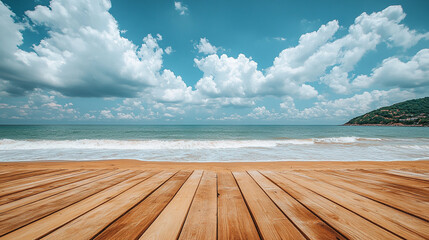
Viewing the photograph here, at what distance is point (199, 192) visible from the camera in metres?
2.20

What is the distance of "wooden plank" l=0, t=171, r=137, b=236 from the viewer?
4.55ft

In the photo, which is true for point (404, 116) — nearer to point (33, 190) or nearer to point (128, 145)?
point (128, 145)

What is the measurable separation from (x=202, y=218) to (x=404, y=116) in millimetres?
124355

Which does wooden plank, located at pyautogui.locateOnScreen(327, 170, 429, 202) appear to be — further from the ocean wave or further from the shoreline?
the ocean wave

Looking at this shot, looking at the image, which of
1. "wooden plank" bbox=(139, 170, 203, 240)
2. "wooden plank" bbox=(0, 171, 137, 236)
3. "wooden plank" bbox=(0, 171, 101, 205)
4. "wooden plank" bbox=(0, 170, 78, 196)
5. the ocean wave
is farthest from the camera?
the ocean wave

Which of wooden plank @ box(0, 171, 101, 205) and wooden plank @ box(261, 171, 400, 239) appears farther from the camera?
wooden plank @ box(0, 171, 101, 205)

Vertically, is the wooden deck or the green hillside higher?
the green hillside

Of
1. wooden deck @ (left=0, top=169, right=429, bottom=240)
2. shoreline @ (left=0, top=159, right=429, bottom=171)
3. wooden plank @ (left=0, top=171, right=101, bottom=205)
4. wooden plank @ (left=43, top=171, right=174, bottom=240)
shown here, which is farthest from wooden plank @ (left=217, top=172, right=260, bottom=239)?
shoreline @ (left=0, top=159, right=429, bottom=171)

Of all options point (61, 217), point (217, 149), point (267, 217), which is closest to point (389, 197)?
point (267, 217)

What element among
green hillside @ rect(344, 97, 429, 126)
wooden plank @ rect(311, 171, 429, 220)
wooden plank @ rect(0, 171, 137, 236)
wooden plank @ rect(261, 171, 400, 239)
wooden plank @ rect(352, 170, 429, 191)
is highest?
green hillside @ rect(344, 97, 429, 126)

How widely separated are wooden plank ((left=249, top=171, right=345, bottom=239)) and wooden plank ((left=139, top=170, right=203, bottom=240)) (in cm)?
98

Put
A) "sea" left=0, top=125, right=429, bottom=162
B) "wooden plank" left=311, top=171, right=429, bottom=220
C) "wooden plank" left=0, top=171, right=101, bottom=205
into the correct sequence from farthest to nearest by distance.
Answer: "sea" left=0, top=125, right=429, bottom=162, "wooden plank" left=0, top=171, right=101, bottom=205, "wooden plank" left=311, top=171, right=429, bottom=220

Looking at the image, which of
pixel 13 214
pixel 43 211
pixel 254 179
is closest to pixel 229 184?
pixel 254 179

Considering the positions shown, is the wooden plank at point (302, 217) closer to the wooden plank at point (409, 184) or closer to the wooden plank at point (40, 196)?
the wooden plank at point (409, 184)
